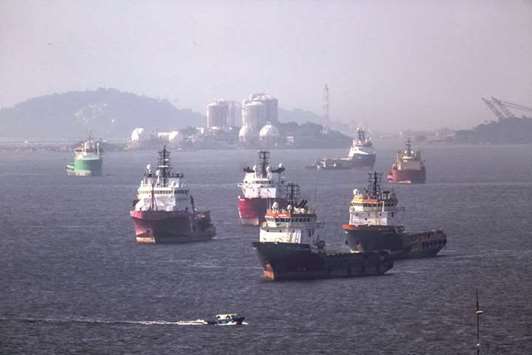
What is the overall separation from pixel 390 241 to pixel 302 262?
42.5 feet

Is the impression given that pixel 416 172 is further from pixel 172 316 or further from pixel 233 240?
pixel 172 316

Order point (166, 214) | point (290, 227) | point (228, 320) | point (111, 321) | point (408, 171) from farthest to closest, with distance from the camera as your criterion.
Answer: point (408, 171)
point (166, 214)
point (290, 227)
point (111, 321)
point (228, 320)

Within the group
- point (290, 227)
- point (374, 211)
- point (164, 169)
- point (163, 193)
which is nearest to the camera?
point (290, 227)

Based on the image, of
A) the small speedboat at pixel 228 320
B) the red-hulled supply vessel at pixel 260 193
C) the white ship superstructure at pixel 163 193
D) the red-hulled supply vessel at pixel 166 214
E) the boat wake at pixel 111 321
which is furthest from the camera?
the red-hulled supply vessel at pixel 260 193

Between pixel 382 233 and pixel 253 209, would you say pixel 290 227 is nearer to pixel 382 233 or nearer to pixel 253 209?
pixel 382 233

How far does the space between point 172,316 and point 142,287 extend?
10.6 metres

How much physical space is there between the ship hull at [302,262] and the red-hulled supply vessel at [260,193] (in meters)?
32.7

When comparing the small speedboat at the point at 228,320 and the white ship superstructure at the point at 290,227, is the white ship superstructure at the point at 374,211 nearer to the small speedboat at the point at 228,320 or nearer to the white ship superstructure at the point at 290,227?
the white ship superstructure at the point at 290,227

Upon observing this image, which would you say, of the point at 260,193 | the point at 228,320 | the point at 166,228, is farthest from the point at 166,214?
the point at 228,320

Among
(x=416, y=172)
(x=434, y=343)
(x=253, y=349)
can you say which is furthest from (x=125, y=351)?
(x=416, y=172)

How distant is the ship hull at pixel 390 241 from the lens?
91.3 meters

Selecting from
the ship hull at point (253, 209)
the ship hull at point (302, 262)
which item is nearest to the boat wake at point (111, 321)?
the ship hull at point (302, 262)

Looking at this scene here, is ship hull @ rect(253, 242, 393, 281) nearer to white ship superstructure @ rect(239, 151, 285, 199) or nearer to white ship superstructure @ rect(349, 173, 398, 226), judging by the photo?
white ship superstructure @ rect(349, 173, 398, 226)

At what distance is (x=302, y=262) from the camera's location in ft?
263
